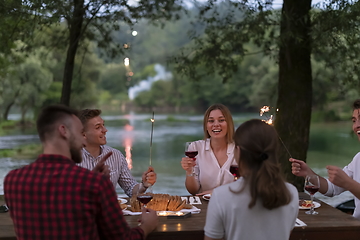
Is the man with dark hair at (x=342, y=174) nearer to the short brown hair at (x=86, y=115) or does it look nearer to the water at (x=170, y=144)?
the short brown hair at (x=86, y=115)

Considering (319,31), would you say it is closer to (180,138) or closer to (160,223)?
(160,223)

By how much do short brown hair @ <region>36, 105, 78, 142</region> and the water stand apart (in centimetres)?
1006

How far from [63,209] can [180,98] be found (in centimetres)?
3059

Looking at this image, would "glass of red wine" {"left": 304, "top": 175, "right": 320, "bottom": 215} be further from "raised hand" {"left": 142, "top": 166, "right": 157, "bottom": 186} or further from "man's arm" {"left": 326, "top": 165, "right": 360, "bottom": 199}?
"raised hand" {"left": 142, "top": 166, "right": 157, "bottom": 186}

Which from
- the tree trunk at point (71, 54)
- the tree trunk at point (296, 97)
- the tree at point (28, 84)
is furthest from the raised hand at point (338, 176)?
the tree at point (28, 84)

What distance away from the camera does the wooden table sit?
2.43 meters

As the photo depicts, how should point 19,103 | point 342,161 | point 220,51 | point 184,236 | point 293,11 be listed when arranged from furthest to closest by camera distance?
point 19,103 → point 342,161 → point 220,51 → point 293,11 → point 184,236

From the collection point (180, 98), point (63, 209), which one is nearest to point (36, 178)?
point (63, 209)

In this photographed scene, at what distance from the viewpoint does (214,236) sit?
197 centimetres

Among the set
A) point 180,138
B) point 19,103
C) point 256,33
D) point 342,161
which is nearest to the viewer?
point 256,33

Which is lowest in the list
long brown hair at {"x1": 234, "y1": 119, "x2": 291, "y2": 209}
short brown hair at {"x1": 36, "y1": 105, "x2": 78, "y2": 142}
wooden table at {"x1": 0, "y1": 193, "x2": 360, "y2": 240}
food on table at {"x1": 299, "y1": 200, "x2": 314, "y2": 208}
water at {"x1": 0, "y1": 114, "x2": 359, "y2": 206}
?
water at {"x1": 0, "y1": 114, "x2": 359, "y2": 206}

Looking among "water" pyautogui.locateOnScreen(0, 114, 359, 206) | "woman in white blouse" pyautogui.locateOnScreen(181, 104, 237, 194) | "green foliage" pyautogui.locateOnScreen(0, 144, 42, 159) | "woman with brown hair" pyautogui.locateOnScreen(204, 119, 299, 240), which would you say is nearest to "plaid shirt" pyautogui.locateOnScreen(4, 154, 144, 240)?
"woman with brown hair" pyautogui.locateOnScreen(204, 119, 299, 240)

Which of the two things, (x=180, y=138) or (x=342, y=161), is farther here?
(x=180, y=138)

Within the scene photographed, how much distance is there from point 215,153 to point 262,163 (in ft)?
6.63
